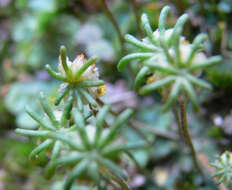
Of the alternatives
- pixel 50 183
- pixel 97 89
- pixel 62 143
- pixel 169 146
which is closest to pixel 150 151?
pixel 169 146

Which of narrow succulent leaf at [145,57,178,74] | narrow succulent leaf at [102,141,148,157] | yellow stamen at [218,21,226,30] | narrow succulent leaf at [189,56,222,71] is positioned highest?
yellow stamen at [218,21,226,30]

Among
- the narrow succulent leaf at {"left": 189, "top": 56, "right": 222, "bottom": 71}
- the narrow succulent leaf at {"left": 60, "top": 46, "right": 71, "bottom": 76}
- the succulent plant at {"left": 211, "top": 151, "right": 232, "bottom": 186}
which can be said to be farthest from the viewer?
the succulent plant at {"left": 211, "top": 151, "right": 232, "bottom": 186}

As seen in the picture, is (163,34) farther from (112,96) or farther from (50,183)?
(50,183)

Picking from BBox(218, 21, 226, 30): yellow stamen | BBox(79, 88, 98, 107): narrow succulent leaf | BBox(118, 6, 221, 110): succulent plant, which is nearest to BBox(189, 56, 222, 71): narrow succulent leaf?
BBox(118, 6, 221, 110): succulent plant

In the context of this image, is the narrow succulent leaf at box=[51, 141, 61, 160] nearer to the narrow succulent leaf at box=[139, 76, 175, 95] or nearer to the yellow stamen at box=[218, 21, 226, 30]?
the narrow succulent leaf at box=[139, 76, 175, 95]

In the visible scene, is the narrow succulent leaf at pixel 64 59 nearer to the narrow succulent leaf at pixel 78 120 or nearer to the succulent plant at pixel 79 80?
the succulent plant at pixel 79 80

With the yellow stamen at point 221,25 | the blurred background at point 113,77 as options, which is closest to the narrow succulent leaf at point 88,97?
the blurred background at point 113,77
